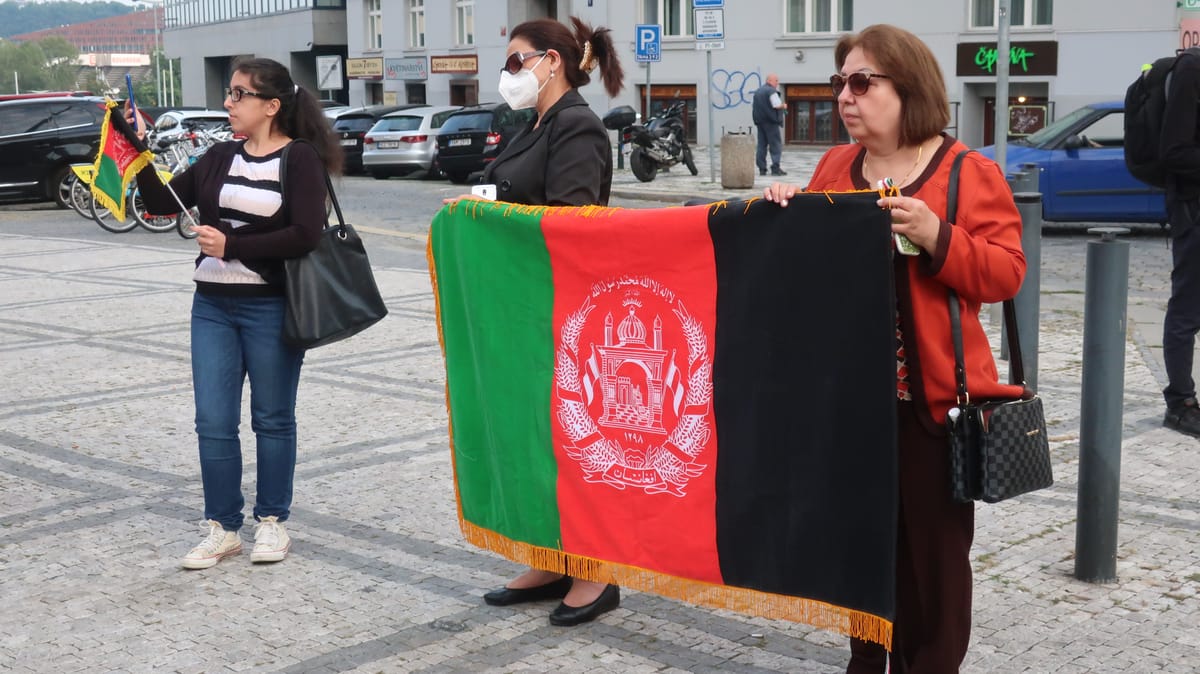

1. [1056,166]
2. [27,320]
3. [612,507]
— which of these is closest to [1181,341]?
[612,507]

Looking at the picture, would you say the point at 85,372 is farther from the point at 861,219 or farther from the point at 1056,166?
the point at 1056,166

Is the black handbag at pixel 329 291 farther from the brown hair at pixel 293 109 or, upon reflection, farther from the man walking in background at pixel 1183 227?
the man walking in background at pixel 1183 227

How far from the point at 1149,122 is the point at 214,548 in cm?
482

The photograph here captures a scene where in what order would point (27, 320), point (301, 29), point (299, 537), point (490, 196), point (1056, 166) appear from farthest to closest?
1. point (301, 29)
2. point (1056, 166)
3. point (27, 320)
4. point (299, 537)
5. point (490, 196)

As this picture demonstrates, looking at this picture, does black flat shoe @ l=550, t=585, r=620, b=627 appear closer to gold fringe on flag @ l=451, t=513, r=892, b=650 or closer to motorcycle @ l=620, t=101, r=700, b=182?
gold fringe on flag @ l=451, t=513, r=892, b=650

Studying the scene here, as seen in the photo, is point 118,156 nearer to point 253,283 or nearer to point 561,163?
point 253,283

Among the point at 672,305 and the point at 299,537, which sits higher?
the point at 672,305

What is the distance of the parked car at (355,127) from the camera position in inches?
1261

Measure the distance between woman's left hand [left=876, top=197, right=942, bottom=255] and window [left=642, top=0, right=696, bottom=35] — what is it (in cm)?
3744

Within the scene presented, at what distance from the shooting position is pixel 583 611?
15.6ft

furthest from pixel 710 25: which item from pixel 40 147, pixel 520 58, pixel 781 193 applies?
pixel 781 193

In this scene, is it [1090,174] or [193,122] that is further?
[193,122]

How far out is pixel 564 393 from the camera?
4.37 m

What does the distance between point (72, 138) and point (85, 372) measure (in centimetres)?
1524
